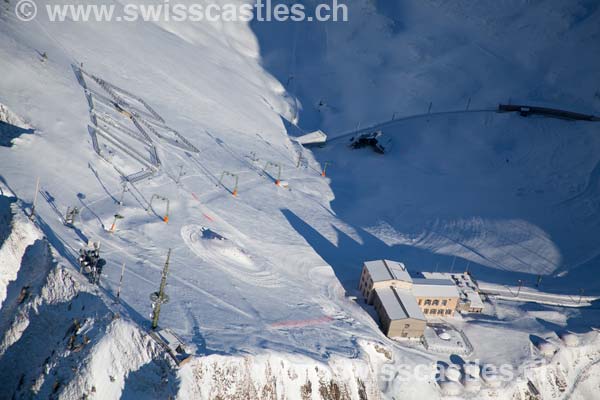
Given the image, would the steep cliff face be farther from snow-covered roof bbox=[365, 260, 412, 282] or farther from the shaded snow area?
snow-covered roof bbox=[365, 260, 412, 282]

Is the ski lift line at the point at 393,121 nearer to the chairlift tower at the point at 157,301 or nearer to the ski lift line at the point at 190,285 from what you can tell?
the ski lift line at the point at 190,285

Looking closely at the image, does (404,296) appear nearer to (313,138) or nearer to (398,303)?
(398,303)

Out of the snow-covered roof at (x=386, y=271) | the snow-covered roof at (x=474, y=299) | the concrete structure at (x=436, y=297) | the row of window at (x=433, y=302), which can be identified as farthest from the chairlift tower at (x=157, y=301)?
the snow-covered roof at (x=474, y=299)

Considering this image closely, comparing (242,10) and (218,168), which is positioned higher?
(242,10)

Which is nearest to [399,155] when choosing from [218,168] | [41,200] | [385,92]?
[385,92]

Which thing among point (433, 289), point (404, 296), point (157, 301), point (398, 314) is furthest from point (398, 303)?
point (157, 301)

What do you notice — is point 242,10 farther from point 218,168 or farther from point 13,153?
point 13,153
